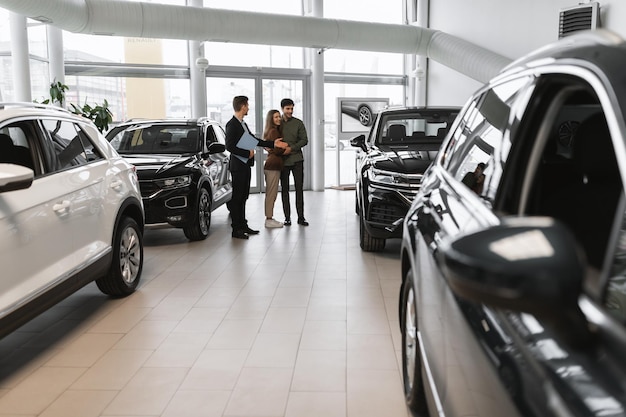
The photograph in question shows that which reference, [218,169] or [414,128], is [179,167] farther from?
[414,128]

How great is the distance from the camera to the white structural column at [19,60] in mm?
9406

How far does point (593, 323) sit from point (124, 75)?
12.9m

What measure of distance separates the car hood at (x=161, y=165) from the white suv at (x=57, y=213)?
75.4 inches

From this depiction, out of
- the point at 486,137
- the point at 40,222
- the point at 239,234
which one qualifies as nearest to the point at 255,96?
the point at 239,234

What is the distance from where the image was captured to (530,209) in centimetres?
170

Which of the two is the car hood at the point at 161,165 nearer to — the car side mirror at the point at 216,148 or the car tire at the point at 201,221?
the car side mirror at the point at 216,148

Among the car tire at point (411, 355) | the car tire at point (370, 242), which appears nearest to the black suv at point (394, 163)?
the car tire at point (370, 242)

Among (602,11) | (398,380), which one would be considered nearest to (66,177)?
(398,380)

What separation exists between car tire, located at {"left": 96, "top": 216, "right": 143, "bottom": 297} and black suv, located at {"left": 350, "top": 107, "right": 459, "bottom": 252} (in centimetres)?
236

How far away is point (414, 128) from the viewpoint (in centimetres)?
739

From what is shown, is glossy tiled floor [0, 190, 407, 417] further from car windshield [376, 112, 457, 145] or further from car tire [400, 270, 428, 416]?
car windshield [376, 112, 457, 145]

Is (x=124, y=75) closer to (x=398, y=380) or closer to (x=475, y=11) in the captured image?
(x=475, y=11)

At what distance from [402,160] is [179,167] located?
270 centimetres

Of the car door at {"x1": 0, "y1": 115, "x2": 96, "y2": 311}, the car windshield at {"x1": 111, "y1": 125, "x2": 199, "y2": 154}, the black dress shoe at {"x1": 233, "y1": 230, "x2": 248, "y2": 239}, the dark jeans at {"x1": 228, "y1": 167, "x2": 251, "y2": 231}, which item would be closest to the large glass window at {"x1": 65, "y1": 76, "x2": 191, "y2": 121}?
the car windshield at {"x1": 111, "y1": 125, "x2": 199, "y2": 154}
